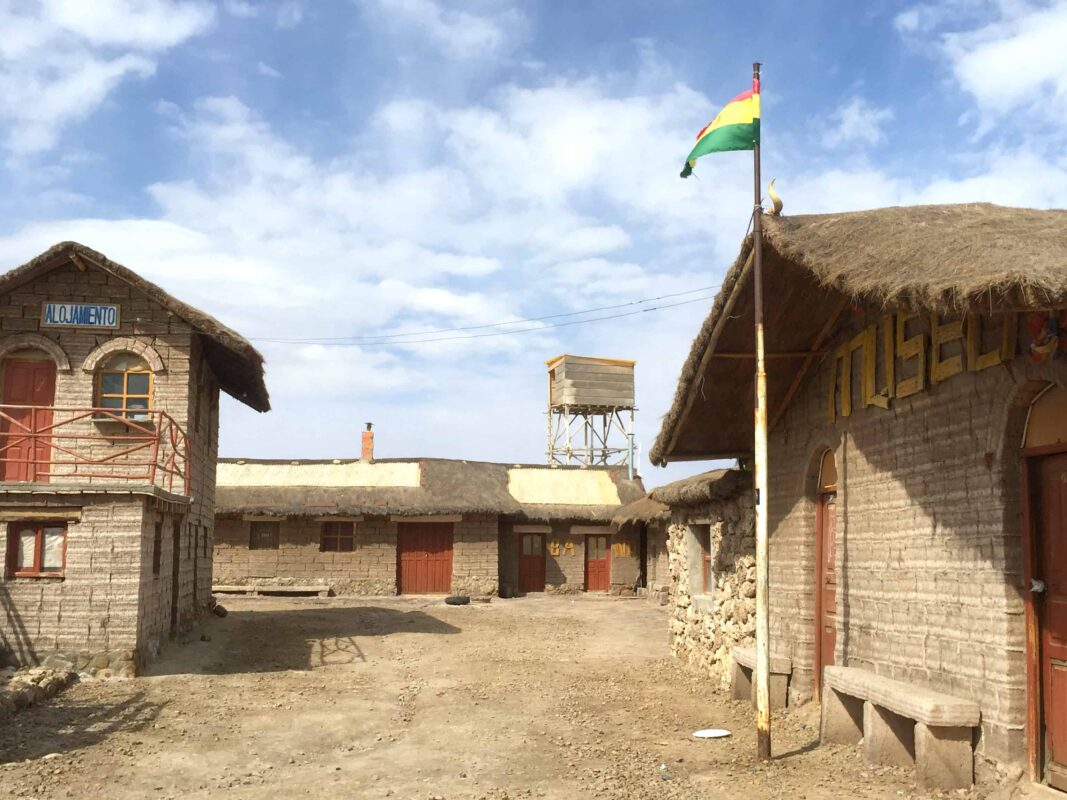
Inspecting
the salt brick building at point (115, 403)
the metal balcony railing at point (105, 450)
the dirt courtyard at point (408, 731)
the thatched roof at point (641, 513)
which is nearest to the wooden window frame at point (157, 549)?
the salt brick building at point (115, 403)

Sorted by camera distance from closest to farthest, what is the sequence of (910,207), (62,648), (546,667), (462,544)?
(910,207) → (62,648) → (546,667) → (462,544)

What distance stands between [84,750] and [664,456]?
7.12 metres

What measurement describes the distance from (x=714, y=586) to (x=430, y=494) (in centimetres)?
1753

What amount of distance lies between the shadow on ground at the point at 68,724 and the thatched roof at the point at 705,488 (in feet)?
23.8

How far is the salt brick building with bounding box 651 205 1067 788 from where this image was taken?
616 cm

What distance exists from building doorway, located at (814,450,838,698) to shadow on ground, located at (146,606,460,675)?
25.7ft

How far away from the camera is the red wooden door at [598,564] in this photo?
30.7 metres

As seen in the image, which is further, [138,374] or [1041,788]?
[138,374]

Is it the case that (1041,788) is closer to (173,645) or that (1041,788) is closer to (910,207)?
(910,207)

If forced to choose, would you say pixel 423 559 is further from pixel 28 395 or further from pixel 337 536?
pixel 28 395

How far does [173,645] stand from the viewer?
601 inches

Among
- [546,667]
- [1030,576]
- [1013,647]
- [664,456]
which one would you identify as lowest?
[546,667]

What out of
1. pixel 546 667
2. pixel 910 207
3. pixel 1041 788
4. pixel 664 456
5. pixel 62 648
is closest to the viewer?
pixel 1041 788

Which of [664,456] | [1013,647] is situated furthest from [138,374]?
[1013,647]
